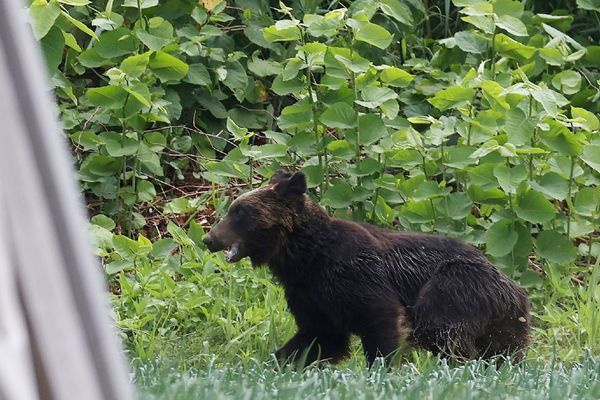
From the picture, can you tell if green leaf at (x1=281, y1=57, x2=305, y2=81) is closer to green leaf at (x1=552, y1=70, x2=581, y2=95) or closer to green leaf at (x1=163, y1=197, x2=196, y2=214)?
green leaf at (x1=163, y1=197, x2=196, y2=214)

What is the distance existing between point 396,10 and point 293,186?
3.25 metres

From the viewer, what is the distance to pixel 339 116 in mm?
8500

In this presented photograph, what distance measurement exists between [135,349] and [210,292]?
0.89 meters

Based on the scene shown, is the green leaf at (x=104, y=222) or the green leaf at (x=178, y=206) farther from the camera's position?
the green leaf at (x=178, y=206)

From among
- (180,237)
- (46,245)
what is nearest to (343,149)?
(180,237)

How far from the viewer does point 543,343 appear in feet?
26.1

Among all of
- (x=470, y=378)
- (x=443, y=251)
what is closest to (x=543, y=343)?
(x=443, y=251)

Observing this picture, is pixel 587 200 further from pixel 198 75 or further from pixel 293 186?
pixel 198 75

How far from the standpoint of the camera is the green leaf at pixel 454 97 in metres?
8.34

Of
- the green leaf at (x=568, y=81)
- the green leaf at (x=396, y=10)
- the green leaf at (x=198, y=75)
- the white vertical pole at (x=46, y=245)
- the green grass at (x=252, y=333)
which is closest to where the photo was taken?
the white vertical pole at (x=46, y=245)

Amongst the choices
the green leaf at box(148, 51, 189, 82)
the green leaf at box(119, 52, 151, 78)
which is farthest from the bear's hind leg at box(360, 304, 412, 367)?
the green leaf at box(148, 51, 189, 82)

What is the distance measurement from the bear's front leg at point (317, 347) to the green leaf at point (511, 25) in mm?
3148

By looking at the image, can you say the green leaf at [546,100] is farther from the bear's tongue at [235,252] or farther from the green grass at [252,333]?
the bear's tongue at [235,252]

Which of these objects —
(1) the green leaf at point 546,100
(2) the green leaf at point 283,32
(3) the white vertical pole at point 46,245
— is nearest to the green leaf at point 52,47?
(2) the green leaf at point 283,32
